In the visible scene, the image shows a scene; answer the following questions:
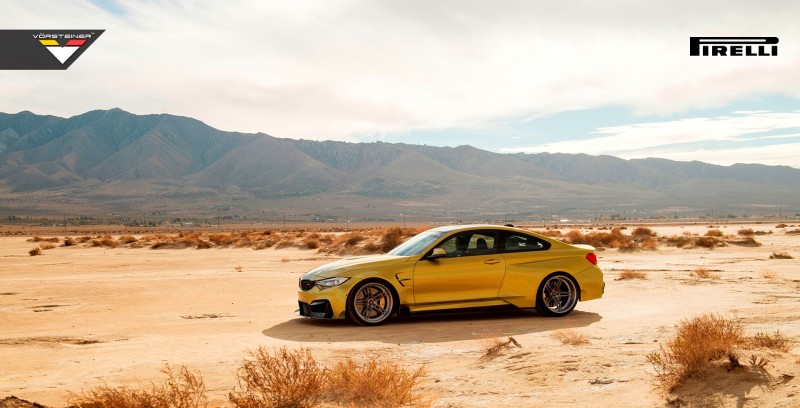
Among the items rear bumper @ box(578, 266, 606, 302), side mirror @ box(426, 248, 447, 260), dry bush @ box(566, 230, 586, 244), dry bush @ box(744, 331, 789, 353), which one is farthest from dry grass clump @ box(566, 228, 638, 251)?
dry bush @ box(744, 331, 789, 353)

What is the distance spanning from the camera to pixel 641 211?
181 meters

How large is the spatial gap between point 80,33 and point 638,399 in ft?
92.7

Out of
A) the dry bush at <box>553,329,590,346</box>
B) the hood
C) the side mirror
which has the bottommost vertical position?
the dry bush at <box>553,329,590,346</box>

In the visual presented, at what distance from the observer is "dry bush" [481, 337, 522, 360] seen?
8805mm

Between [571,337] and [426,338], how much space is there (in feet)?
6.68

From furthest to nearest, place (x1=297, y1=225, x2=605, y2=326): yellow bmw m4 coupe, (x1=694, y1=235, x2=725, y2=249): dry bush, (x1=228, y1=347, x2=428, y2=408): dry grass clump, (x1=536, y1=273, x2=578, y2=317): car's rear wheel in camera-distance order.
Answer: (x1=694, y1=235, x2=725, y2=249): dry bush < (x1=536, y1=273, x2=578, y2=317): car's rear wheel < (x1=297, y1=225, x2=605, y2=326): yellow bmw m4 coupe < (x1=228, y1=347, x2=428, y2=408): dry grass clump

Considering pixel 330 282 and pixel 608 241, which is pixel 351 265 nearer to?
pixel 330 282

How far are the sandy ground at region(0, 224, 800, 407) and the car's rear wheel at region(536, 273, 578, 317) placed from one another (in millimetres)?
286

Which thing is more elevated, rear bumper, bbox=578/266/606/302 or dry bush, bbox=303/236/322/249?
rear bumper, bbox=578/266/606/302

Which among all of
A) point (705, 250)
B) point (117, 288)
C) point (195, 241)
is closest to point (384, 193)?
point (195, 241)

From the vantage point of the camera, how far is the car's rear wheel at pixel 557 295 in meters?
12.5

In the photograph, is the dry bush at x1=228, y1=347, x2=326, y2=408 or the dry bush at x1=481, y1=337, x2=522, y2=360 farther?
the dry bush at x1=481, y1=337, x2=522, y2=360

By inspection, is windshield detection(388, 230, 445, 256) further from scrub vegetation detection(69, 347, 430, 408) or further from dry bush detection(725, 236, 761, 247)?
dry bush detection(725, 236, 761, 247)

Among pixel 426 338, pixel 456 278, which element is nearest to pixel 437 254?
pixel 456 278
